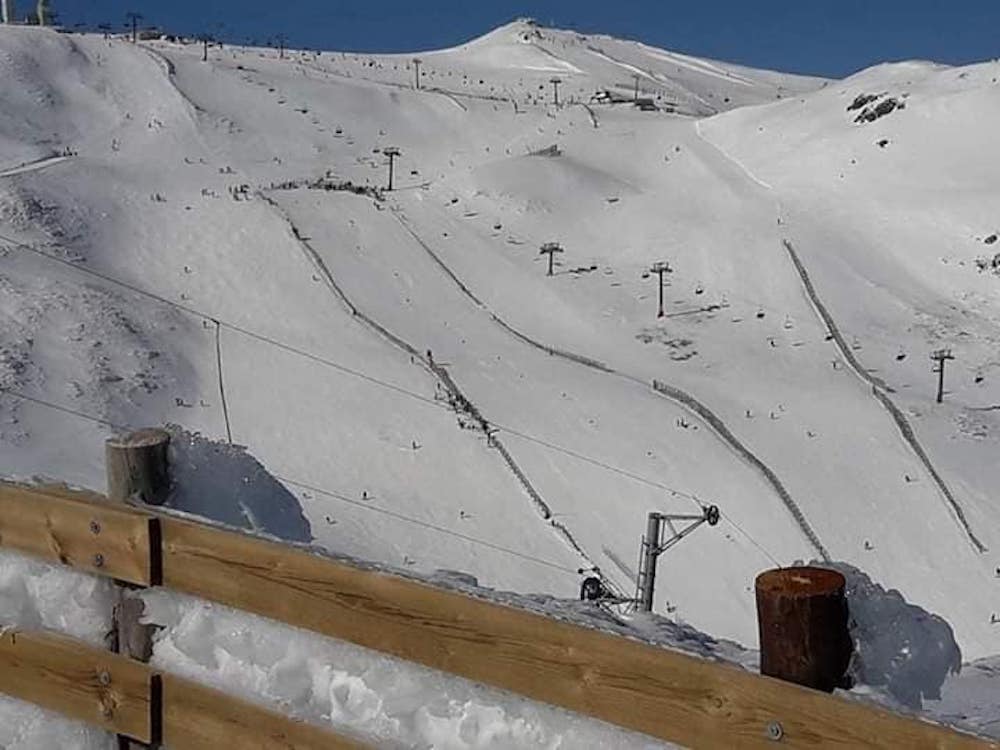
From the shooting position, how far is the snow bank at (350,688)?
3.27m

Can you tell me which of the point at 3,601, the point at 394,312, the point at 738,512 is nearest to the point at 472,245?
the point at 394,312

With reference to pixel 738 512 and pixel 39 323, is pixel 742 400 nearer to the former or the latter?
pixel 738 512

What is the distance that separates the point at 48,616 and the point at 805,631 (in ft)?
9.32

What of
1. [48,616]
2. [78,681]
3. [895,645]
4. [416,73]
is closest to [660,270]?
[48,616]

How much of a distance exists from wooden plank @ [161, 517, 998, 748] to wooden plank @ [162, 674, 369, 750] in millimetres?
292

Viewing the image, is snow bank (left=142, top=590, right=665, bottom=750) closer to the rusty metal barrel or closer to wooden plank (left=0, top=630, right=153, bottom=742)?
wooden plank (left=0, top=630, right=153, bottom=742)

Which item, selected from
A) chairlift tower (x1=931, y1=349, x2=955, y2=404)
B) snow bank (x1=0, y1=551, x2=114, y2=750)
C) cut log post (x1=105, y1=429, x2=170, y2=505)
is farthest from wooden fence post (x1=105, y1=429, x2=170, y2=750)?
chairlift tower (x1=931, y1=349, x2=955, y2=404)

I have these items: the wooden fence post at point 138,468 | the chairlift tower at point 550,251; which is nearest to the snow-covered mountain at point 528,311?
the chairlift tower at point 550,251

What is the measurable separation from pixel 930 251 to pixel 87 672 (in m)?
36.6

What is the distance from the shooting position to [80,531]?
4.17 meters

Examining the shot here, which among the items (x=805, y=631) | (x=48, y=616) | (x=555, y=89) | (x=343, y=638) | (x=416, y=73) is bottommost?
(x=48, y=616)

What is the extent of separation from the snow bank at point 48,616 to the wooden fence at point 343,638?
0.09 m

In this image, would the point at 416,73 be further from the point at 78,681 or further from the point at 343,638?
the point at 343,638

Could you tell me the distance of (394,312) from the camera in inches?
1185
